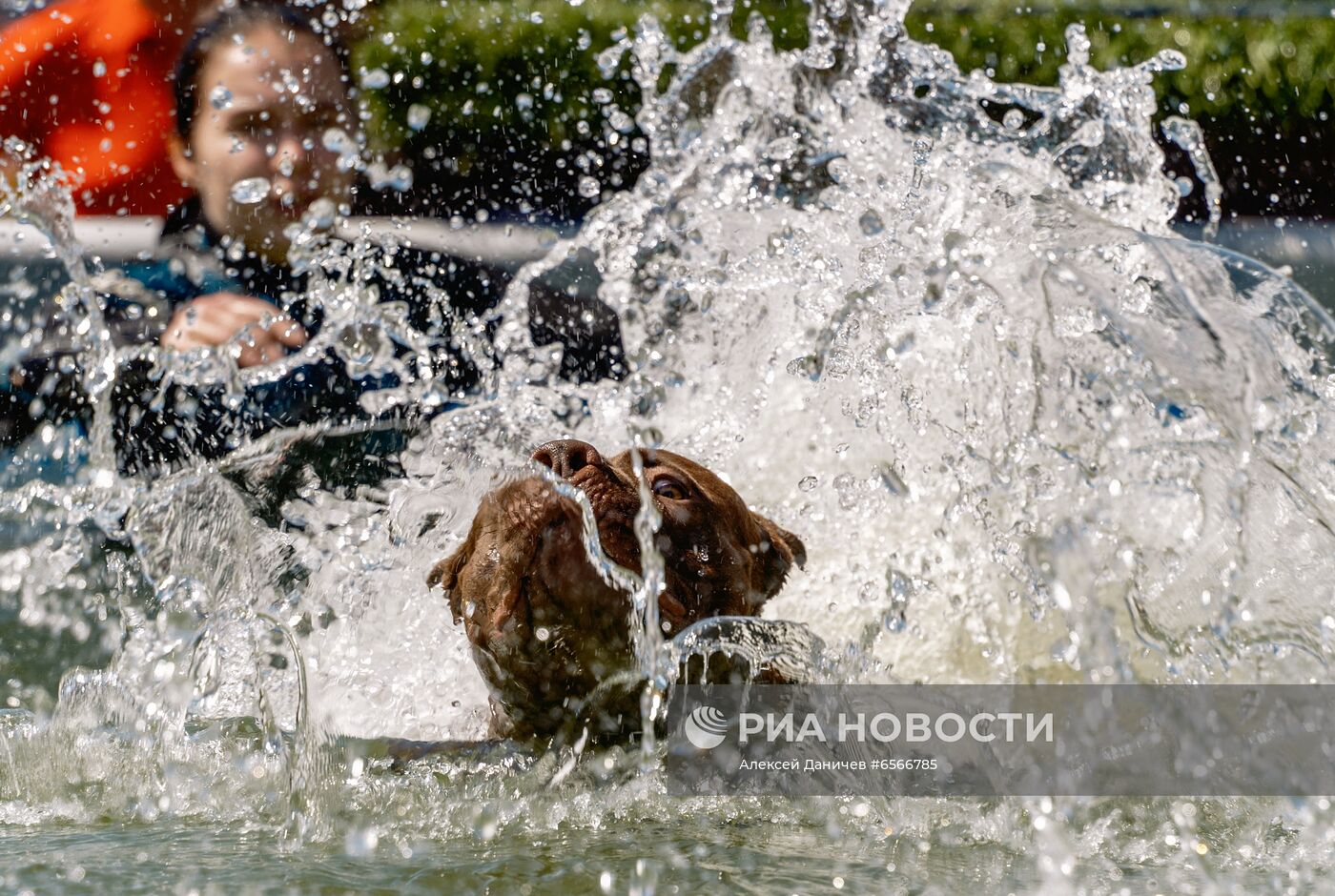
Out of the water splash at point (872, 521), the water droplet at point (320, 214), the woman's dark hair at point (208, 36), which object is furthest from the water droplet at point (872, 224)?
the woman's dark hair at point (208, 36)

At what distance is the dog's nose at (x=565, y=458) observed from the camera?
2400 millimetres

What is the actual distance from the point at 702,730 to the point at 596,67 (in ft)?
25.7

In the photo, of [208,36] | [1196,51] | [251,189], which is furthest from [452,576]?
[1196,51]

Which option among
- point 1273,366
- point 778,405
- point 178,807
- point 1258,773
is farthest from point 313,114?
point 1258,773

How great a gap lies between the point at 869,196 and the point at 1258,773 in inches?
69.8

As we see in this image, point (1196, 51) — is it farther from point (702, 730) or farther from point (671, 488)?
point (702, 730)

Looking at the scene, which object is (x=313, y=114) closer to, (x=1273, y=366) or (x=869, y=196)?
(x=869, y=196)

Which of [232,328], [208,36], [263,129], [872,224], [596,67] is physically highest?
[596,67]

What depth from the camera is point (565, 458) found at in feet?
7.95

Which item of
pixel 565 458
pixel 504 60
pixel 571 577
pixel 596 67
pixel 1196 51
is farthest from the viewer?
pixel 504 60

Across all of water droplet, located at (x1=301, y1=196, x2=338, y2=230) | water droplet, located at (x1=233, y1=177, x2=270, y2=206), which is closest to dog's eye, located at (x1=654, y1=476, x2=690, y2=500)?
water droplet, located at (x1=301, y1=196, x2=338, y2=230)

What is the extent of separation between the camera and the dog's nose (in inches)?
94.5

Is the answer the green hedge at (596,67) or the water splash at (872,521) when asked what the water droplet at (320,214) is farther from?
the green hedge at (596,67)

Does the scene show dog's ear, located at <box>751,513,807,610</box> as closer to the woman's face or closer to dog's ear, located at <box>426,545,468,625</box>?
dog's ear, located at <box>426,545,468,625</box>
